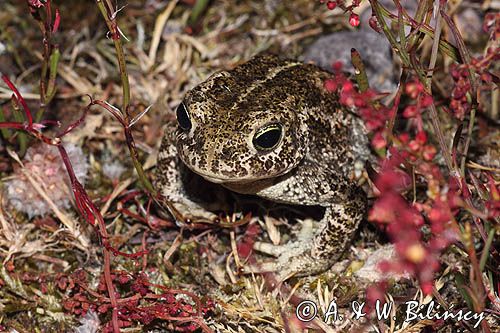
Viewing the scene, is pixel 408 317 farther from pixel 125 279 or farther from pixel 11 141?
pixel 11 141

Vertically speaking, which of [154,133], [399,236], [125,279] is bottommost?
[125,279]

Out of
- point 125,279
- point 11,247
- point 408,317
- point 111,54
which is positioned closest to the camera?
point 408,317

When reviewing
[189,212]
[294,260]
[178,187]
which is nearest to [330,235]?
[294,260]

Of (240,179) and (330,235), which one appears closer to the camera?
(240,179)

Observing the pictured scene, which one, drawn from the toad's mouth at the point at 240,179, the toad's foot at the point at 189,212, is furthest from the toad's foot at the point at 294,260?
the toad's mouth at the point at 240,179

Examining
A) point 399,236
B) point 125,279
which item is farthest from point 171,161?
point 399,236

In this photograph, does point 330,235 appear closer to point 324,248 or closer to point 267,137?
point 324,248
